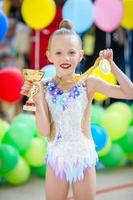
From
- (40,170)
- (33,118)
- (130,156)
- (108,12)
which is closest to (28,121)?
(33,118)

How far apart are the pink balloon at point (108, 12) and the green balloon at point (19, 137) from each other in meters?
0.98

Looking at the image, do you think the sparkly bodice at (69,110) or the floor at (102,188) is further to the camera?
the floor at (102,188)

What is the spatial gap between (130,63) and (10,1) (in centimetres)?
138

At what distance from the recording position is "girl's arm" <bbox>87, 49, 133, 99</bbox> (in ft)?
5.39

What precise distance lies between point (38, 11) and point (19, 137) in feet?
2.78

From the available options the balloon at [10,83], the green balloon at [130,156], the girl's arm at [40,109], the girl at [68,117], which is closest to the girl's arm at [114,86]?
the girl at [68,117]

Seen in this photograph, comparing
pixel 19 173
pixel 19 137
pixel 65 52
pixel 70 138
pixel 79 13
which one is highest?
pixel 79 13

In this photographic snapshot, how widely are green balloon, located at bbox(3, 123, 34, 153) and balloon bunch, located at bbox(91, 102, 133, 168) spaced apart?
0.47 m

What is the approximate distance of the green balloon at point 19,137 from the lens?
2.61 metres

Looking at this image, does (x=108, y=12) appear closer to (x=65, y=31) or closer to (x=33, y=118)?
(x=33, y=118)

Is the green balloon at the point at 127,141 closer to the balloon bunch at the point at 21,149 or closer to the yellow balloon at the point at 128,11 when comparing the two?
the balloon bunch at the point at 21,149

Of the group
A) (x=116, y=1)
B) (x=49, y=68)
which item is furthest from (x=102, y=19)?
(x=49, y=68)

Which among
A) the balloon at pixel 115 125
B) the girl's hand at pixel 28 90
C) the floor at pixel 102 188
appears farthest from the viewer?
the balloon at pixel 115 125

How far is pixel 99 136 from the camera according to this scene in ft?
8.54
